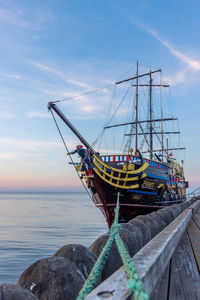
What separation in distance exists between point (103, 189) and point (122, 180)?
1387mm

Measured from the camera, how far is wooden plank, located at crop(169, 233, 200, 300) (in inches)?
92.3

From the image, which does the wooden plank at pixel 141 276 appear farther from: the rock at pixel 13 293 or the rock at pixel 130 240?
the rock at pixel 130 240

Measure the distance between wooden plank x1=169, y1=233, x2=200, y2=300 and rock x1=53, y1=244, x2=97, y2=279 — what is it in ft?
2.68

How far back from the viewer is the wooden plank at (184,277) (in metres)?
2.34

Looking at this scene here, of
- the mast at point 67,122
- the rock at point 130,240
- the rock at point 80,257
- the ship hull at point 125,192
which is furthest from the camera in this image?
the ship hull at point 125,192

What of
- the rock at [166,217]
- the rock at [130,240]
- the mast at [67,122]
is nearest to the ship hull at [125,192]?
the mast at [67,122]

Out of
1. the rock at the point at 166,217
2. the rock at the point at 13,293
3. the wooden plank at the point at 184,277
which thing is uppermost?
the rock at the point at 13,293

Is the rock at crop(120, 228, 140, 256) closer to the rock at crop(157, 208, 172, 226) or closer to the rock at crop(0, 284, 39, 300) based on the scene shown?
the rock at crop(0, 284, 39, 300)

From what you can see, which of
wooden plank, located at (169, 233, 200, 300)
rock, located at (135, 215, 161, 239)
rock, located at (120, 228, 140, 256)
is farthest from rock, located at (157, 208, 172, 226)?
rock, located at (120, 228, 140, 256)

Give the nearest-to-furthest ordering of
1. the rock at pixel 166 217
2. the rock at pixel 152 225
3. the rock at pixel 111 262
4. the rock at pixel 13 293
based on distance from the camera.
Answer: the rock at pixel 13 293
the rock at pixel 111 262
the rock at pixel 152 225
the rock at pixel 166 217

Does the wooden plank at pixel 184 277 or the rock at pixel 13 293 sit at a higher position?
the rock at pixel 13 293

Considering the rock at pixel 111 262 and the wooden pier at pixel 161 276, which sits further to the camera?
the rock at pixel 111 262

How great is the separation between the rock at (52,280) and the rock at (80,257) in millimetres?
527

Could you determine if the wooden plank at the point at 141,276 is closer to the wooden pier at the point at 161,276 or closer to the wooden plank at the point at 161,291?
the wooden pier at the point at 161,276
